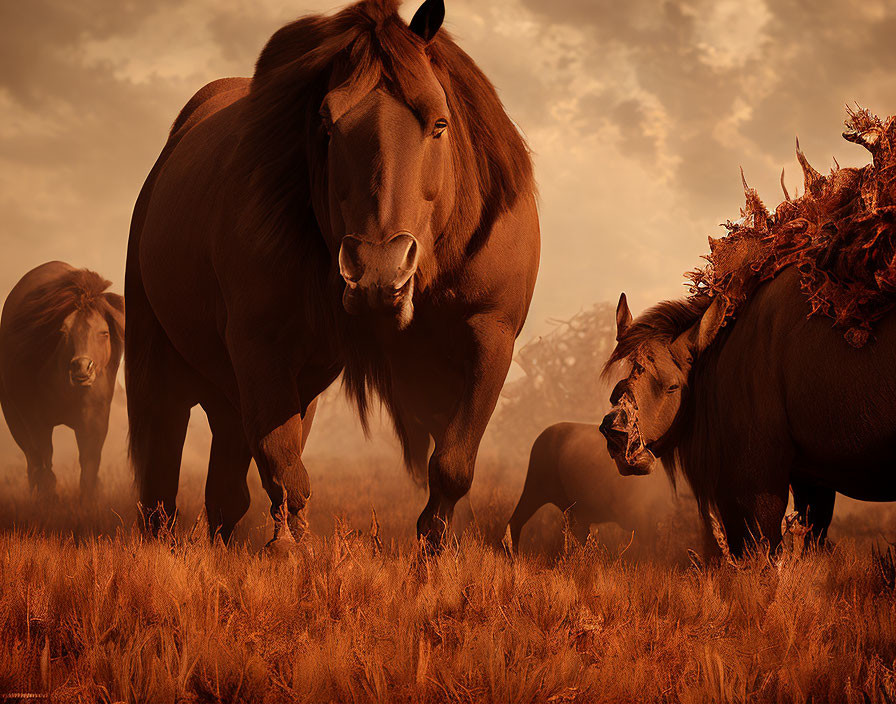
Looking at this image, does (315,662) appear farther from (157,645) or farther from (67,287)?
(67,287)

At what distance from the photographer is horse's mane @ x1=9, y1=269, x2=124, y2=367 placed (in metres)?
10.3

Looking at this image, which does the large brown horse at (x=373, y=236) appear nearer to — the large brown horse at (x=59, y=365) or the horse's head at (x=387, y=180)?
the horse's head at (x=387, y=180)

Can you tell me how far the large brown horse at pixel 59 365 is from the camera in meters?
10.2

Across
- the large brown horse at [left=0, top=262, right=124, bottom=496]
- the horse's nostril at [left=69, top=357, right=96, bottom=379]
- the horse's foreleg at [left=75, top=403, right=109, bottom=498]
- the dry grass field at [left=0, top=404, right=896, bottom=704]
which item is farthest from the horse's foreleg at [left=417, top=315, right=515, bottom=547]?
the horse's foreleg at [left=75, top=403, right=109, bottom=498]

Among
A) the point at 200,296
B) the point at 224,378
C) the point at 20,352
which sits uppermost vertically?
the point at 20,352

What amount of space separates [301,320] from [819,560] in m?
2.51

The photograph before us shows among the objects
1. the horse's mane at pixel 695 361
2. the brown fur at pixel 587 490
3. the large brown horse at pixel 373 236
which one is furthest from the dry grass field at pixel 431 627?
the brown fur at pixel 587 490

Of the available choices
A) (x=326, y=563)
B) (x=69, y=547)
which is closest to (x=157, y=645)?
(x=326, y=563)

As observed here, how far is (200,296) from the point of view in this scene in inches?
190

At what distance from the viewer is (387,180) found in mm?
3363

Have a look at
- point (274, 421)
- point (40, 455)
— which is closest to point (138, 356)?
point (274, 421)

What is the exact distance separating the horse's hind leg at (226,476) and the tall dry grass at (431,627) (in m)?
1.50

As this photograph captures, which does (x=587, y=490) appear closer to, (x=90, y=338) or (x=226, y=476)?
(x=226, y=476)

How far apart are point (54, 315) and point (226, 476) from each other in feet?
18.6
